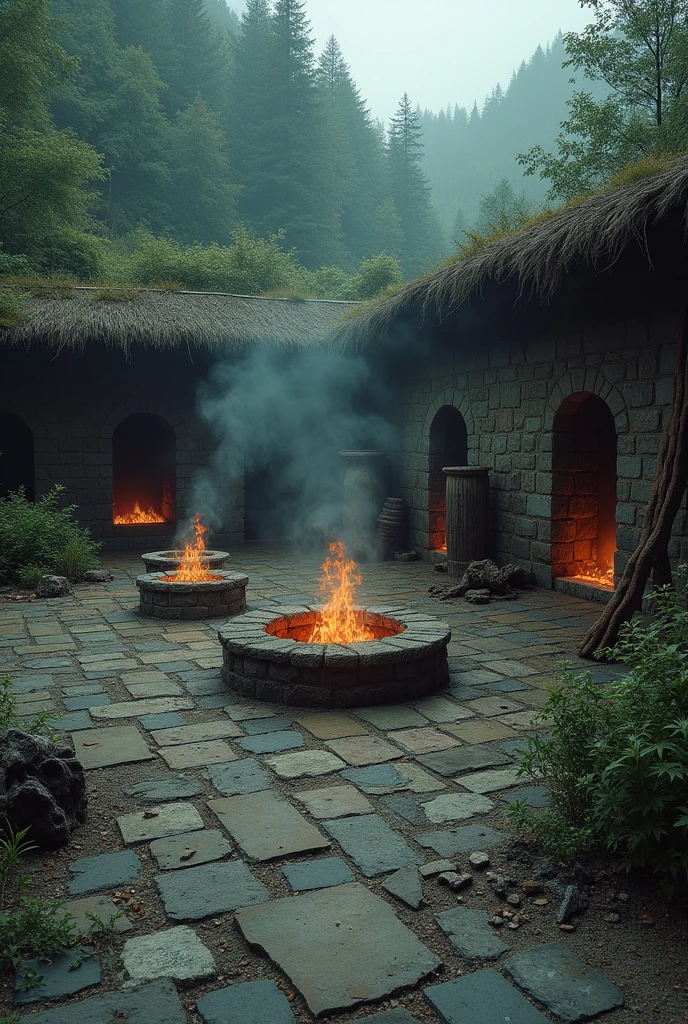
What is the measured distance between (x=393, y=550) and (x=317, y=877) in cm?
857

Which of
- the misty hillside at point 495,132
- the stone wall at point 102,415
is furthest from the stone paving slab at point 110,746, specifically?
the misty hillside at point 495,132

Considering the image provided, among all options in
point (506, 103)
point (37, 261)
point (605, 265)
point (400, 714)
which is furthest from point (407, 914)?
point (506, 103)

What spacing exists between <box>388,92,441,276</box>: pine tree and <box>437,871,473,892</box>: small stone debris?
35.4 m

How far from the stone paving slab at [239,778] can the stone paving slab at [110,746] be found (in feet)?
Answer: 1.41

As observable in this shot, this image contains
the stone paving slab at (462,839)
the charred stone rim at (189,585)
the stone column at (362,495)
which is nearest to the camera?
the stone paving slab at (462,839)

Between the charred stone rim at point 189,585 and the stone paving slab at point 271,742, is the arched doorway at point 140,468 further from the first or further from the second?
the stone paving slab at point 271,742

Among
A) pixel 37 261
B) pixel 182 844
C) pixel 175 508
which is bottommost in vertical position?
pixel 182 844

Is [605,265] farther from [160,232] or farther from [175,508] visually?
[160,232]

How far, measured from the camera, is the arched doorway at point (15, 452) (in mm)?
13609

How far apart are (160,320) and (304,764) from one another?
8.95m

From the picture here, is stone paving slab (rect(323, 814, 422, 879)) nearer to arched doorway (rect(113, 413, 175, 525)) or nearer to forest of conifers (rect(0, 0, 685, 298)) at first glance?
arched doorway (rect(113, 413, 175, 525))

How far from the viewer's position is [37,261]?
16719 millimetres

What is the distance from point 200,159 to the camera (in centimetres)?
2761

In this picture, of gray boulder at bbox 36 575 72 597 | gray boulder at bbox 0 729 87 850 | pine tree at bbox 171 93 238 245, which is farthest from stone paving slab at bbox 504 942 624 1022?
pine tree at bbox 171 93 238 245
